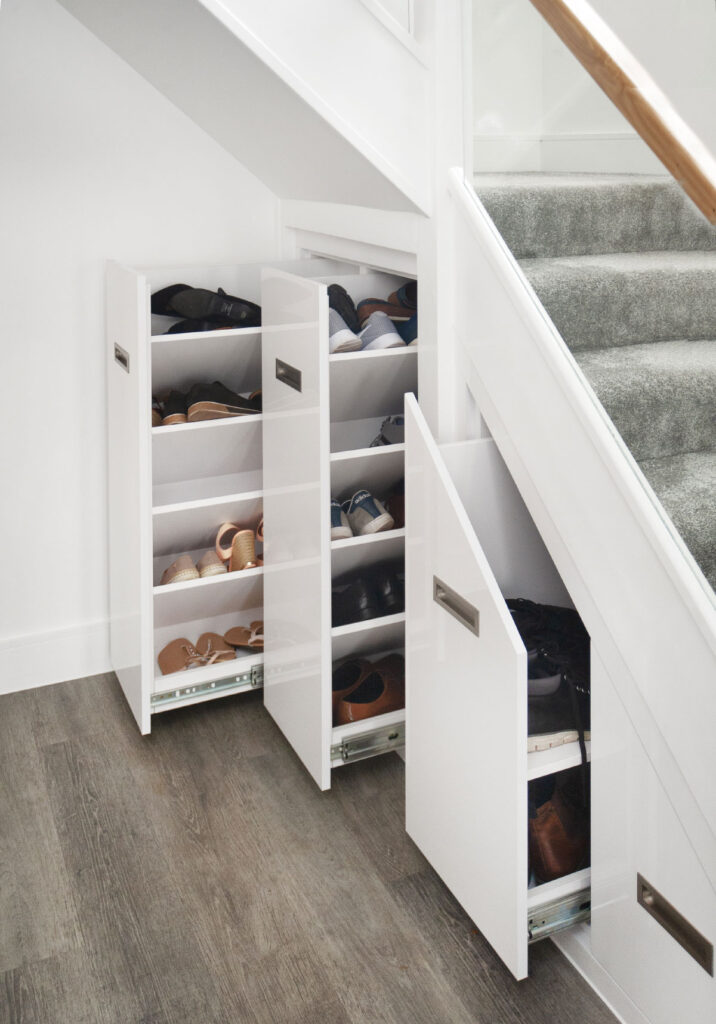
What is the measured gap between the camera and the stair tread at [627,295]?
1.46m

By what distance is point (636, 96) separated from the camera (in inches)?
54.5

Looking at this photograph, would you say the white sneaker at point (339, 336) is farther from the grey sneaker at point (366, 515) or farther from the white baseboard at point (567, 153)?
the white baseboard at point (567, 153)

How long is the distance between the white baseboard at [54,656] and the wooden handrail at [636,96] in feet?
7.09

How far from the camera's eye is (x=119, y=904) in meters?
2.02

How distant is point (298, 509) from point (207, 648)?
2.23 ft

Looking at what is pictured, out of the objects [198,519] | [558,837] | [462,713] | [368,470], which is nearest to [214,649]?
[198,519]

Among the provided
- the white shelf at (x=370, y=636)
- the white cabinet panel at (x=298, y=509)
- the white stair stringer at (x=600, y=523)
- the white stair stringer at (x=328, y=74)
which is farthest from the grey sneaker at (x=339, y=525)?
the white stair stringer at (x=328, y=74)

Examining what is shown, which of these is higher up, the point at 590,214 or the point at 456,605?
the point at 590,214

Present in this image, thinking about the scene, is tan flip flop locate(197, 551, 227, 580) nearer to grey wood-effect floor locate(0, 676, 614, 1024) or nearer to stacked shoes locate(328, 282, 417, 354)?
grey wood-effect floor locate(0, 676, 614, 1024)

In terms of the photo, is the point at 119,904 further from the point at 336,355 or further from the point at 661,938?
the point at 336,355

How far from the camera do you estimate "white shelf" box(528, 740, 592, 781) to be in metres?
1.75

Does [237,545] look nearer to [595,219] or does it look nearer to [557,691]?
[557,691]

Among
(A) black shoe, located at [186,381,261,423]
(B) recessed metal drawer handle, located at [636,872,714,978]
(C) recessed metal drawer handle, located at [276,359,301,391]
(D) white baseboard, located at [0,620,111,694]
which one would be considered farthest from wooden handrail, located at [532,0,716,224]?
(D) white baseboard, located at [0,620,111,694]

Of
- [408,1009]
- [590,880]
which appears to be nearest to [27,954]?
[408,1009]
